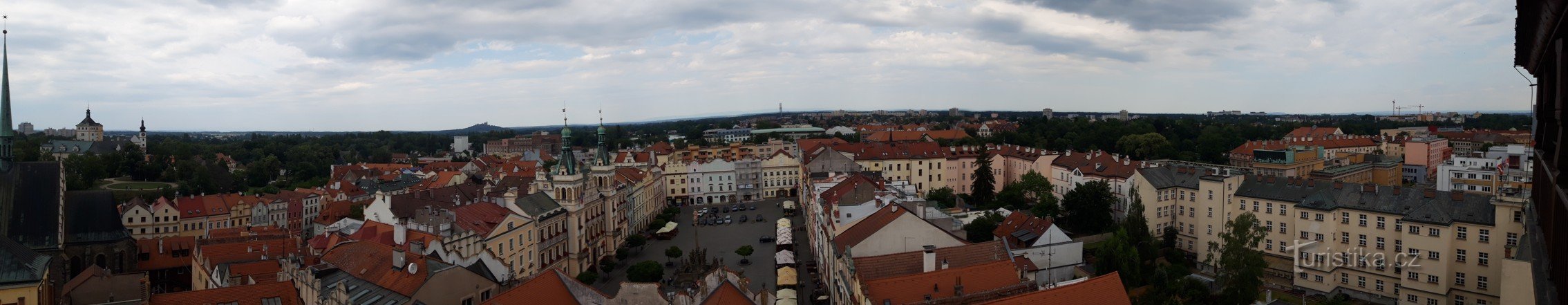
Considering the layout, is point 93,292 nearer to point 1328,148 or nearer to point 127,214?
point 127,214

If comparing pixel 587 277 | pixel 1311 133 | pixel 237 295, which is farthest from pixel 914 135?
pixel 237 295

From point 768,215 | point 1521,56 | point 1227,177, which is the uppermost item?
point 1521,56

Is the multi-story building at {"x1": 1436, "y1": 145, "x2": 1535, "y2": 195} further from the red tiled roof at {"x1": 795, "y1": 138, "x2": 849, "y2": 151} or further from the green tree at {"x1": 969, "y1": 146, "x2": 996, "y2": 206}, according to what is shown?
the red tiled roof at {"x1": 795, "y1": 138, "x2": 849, "y2": 151}

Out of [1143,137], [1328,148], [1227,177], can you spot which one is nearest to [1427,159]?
[1328,148]

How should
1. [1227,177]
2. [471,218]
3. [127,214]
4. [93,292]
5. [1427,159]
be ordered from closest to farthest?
[93,292] < [471,218] < [1227,177] < [127,214] < [1427,159]

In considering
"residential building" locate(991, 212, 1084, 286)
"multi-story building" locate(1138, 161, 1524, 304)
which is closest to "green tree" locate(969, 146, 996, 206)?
"multi-story building" locate(1138, 161, 1524, 304)
